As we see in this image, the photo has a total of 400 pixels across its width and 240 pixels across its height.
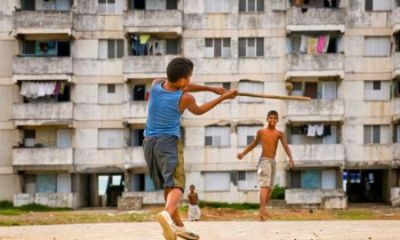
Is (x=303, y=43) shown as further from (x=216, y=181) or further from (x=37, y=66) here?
(x=37, y=66)

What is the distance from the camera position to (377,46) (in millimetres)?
45812

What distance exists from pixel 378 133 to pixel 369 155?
1410 mm

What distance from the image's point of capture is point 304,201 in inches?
1740

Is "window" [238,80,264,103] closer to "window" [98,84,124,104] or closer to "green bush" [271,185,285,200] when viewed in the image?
"green bush" [271,185,285,200]

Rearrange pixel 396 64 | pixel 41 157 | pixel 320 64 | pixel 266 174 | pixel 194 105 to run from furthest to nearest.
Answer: pixel 41 157 < pixel 320 64 < pixel 396 64 < pixel 266 174 < pixel 194 105

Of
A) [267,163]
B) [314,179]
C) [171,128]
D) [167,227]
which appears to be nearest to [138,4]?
[314,179]

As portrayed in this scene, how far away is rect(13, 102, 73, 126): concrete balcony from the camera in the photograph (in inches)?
1766

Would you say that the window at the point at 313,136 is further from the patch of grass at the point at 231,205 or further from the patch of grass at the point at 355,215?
the patch of grass at the point at 355,215

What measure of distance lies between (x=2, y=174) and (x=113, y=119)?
733 centimetres

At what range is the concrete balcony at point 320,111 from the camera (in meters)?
44.6

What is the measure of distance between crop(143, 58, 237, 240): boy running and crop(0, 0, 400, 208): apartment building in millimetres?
35406

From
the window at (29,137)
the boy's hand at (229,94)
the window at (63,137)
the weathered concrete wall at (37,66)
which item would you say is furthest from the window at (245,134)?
the boy's hand at (229,94)

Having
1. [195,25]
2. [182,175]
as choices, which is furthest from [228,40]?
[182,175]

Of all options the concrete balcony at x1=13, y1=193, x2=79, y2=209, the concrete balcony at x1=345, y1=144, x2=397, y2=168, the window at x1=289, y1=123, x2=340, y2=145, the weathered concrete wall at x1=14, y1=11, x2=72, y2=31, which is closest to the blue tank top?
the concrete balcony at x1=13, y1=193, x2=79, y2=209
